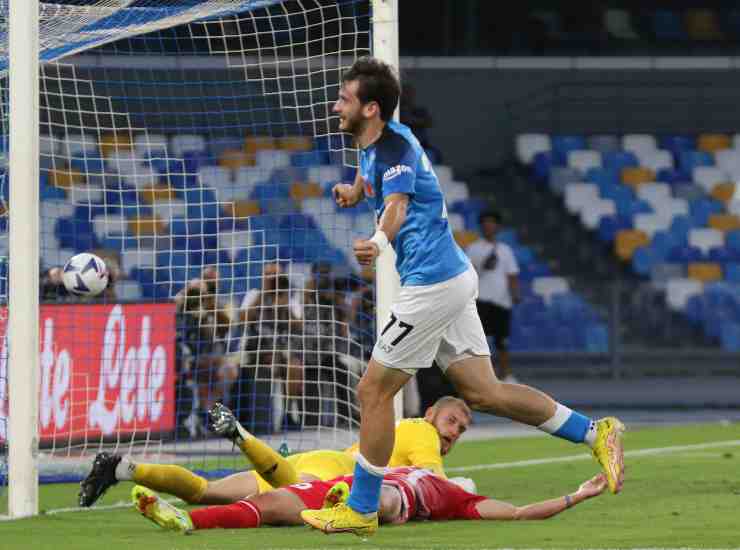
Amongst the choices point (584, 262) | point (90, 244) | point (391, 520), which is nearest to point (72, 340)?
point (391, 520)

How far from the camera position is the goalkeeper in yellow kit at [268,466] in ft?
27.2

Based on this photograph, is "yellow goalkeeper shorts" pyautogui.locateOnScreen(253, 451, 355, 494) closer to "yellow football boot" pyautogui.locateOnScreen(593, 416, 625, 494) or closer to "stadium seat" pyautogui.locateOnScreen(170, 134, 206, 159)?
"yellow football boot" pyautogui.locateOnScreen(593, 416, 625, 494)

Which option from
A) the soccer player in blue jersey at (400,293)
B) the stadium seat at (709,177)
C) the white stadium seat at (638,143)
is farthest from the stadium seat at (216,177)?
the soccer player in blue jersey at (400,293)

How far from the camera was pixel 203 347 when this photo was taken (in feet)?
47.7

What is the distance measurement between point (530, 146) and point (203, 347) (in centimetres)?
1361

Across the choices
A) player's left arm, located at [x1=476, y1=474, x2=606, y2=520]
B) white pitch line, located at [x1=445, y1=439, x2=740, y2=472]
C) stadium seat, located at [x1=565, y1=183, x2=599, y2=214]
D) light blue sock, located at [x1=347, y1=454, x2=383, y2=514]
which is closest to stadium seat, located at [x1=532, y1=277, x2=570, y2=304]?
stadium seat, located at [x1=565, y1=183, x2=599, y2=214]

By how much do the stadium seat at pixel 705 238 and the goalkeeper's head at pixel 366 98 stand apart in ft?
59.7

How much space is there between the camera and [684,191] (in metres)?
27.0

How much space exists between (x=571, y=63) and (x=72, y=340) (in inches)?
658

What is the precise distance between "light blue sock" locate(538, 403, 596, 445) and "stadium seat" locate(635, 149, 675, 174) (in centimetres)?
1959

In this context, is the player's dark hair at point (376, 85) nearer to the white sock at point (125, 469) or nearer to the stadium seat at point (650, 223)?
the white sock at point (125, 469)

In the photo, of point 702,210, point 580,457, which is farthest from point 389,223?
point 702,210

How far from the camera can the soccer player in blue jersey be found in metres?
7.53

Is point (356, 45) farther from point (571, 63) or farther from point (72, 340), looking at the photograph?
point (571, 63)
